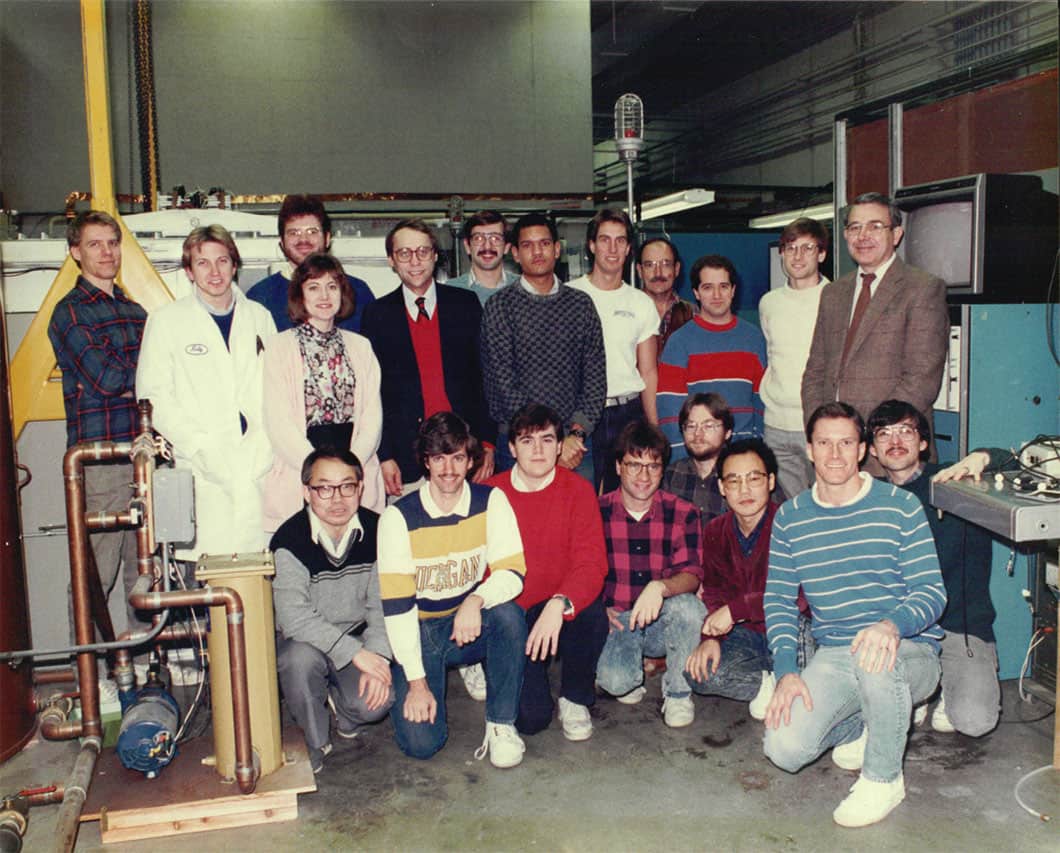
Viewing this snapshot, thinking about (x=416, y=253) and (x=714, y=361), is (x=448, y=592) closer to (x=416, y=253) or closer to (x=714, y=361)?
(x=416, y=253)

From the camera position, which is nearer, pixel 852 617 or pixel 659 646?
pixel 852 617

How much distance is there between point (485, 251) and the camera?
146 inches

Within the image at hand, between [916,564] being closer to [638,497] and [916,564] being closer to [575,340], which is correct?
[638,497]

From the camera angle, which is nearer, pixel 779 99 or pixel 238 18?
pixel 238 18

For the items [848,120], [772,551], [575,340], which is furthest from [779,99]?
[772,551]

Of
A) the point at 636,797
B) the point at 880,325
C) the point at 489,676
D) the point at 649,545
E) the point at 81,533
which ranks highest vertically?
the point at 880,325

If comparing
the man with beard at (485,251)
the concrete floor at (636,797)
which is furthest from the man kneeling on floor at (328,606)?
the man with beard at (485,251)

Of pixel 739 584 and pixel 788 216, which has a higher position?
pixel 788 216

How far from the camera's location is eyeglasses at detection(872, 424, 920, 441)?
2.90m

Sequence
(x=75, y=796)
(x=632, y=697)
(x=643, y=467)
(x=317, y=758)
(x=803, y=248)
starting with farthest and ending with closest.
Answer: (x=803, y=248) → (x=632, y=697) → (x=643, y=467) → (x=317, y=758) → (x=75, y=796)

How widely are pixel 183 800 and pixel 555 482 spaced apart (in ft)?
4.62

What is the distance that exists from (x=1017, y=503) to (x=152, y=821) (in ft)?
7.71

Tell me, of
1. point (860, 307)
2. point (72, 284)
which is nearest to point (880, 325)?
point (860, 307)

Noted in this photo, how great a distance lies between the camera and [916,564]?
2549 mm
